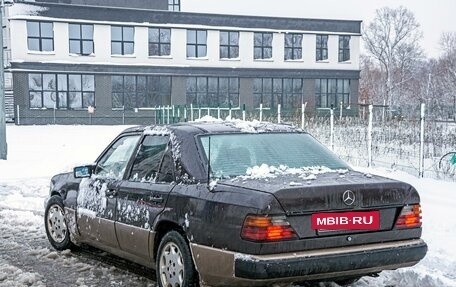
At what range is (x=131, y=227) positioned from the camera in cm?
586

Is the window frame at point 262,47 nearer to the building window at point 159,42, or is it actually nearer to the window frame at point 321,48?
the window frame at point 321,48

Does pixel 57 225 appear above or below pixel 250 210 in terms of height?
below

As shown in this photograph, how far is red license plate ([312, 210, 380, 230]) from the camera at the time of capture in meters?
4.65

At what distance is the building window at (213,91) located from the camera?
155 ft

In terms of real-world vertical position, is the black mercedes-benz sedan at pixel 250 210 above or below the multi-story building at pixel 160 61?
below

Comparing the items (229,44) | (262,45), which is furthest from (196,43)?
(262,45)

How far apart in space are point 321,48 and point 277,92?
5.45m

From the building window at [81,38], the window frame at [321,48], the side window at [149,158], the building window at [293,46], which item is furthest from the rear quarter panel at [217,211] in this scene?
the window frame at [321,48]

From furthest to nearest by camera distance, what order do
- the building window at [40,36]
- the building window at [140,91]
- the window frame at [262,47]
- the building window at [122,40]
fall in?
the window frame at [262,47] < the building window at [140,91] < the building window at [122,40] < the building window at [40,36]

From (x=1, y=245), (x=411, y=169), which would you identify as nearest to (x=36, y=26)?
(x=411, y=169)

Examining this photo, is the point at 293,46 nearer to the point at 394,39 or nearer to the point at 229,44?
the point at 229,44

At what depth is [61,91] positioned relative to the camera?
43312 millimetres

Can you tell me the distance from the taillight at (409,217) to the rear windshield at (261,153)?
832 millimetres

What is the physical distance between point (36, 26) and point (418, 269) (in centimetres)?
4092
